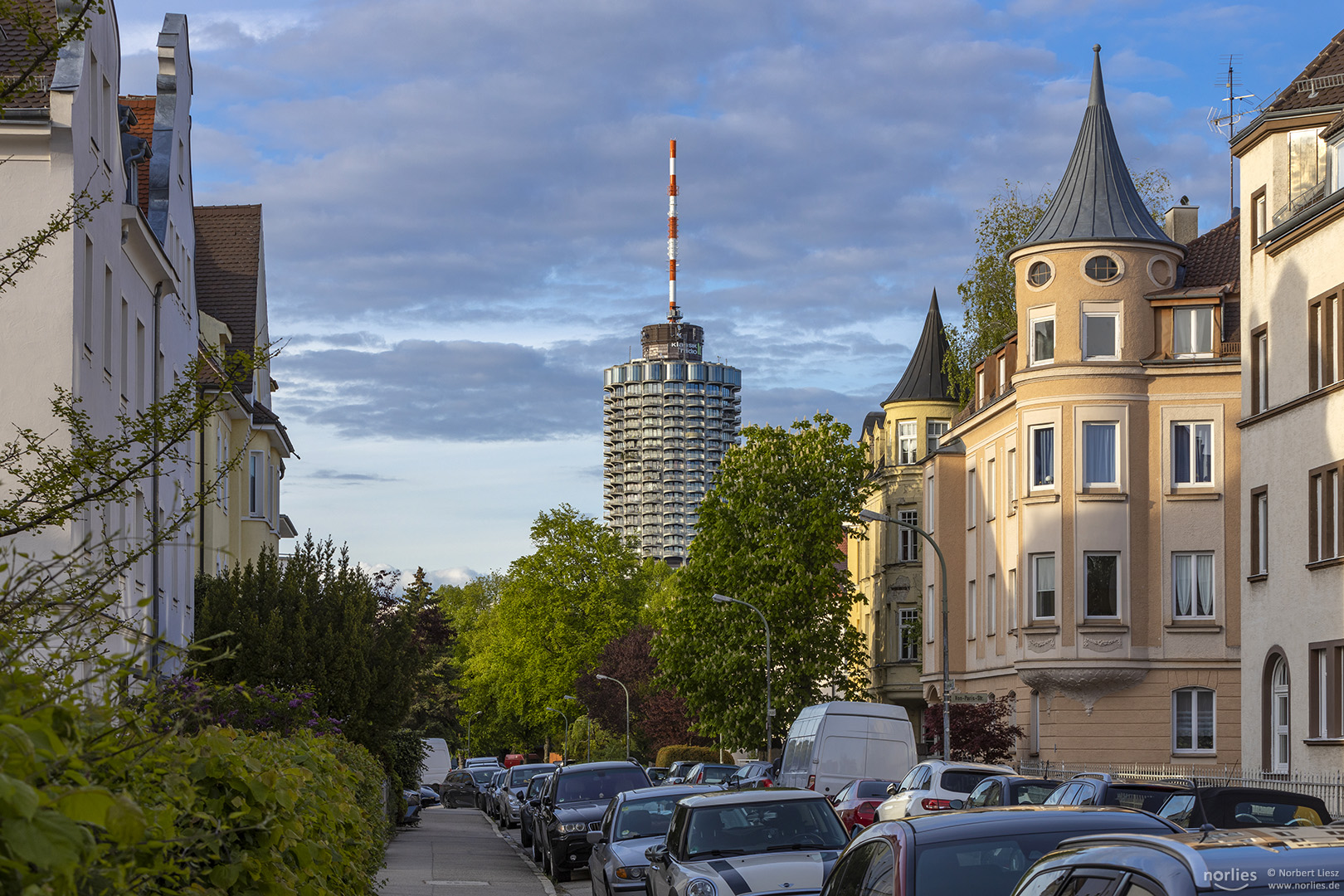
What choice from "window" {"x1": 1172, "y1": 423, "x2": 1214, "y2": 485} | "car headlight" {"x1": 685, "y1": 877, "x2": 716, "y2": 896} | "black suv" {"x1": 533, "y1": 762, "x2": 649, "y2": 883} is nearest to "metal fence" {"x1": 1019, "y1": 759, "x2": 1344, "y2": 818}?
"car headlight" {"x1": 685, "y1": 877, "x2": 716, "y2": 896}

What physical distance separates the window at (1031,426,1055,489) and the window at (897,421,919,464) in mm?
17764

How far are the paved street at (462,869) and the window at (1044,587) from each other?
15749mm

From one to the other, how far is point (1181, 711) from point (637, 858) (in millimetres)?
28611

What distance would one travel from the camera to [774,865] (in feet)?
43.3

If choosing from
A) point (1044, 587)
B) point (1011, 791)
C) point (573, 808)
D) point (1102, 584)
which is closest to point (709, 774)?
point (1044, 587)

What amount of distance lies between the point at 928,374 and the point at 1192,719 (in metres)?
23.6

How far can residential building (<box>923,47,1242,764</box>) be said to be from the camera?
4359 cm

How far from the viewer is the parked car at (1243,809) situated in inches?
565

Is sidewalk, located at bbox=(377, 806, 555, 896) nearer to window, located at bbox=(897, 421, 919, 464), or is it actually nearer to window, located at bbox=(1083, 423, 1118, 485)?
window, located at bbox=(1083, 423, 1118, 485)

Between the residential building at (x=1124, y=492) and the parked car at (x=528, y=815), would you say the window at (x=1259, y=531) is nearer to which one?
the residential building at (x=1124, y=492)

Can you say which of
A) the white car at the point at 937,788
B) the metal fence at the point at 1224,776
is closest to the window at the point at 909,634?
the metal fence at the point at 1224,776

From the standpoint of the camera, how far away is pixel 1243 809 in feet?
47.9

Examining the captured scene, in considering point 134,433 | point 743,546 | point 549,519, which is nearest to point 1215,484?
point 743,546

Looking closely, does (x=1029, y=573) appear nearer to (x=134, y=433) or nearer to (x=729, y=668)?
(x=729, y=668)
